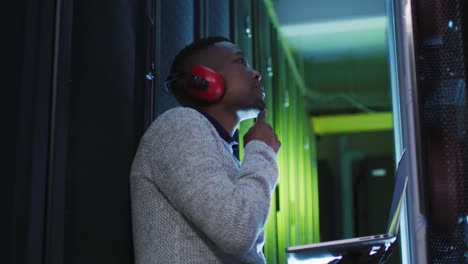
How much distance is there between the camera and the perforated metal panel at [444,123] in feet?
2.87

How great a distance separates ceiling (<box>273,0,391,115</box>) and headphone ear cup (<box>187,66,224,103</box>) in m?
2.46

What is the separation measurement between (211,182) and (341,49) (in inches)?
154

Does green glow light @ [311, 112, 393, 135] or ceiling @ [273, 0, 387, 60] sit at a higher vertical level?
ceiling @ [273, 0, 387, 60]

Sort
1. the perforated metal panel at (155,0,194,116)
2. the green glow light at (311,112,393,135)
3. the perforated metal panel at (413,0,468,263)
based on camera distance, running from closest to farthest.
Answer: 1. the perforated metal panel at (413,0,468,263)
2. the perforated metal panel at (155,0,194,116)
3. the green glow light at (311,112,393,135)

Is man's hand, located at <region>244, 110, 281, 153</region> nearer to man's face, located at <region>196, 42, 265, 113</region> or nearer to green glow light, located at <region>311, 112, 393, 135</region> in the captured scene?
man's face, located at <region>196, 42, 265, 113</region>

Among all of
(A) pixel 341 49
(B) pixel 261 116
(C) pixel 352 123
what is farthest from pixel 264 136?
(C) pixel 352 123

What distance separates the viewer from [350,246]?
98cm

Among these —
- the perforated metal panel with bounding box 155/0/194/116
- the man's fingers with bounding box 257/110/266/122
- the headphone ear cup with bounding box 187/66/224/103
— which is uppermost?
the perforated metal panel with bounding box 155/0/194/116

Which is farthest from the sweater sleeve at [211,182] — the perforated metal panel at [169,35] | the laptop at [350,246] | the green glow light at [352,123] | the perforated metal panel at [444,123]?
the green glow light at [352,123]

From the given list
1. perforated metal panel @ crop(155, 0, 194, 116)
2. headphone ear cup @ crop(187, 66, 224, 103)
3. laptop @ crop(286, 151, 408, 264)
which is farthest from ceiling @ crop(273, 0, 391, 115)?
laptop @ crop(286, 151, 408, 264)

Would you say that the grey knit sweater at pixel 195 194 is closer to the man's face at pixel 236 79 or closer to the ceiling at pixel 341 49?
the man's face at pixel 236 79

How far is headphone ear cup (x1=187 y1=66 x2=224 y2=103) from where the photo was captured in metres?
1.43

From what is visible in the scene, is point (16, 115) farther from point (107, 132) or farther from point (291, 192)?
point (291, 192)

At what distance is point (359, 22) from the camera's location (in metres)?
4.25
